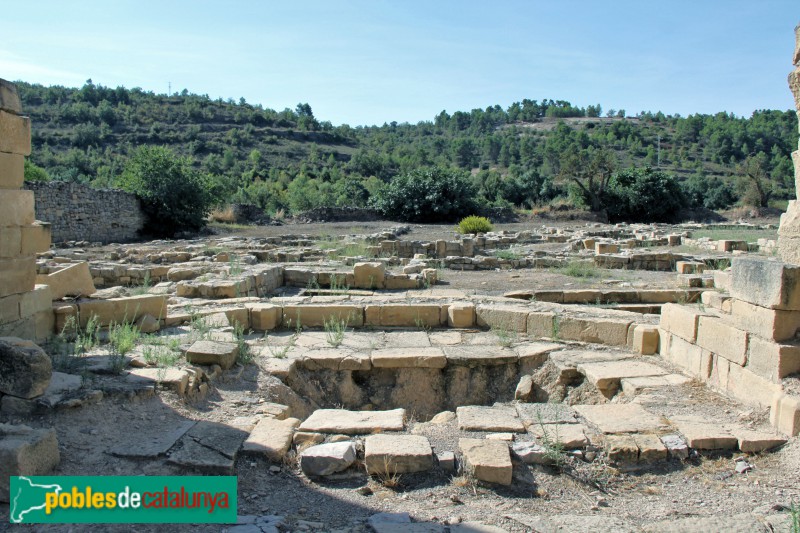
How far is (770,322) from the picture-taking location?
4.69 metres

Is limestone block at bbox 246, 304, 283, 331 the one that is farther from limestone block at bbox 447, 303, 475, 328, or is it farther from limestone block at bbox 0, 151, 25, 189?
limestone block at bbox 0, 151, 25, 189

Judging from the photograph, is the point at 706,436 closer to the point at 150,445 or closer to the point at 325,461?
the point at 325,461

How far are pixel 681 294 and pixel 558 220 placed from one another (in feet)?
78.7

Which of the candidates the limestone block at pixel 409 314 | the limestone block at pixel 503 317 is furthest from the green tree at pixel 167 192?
the limestone block at pixel 503 317

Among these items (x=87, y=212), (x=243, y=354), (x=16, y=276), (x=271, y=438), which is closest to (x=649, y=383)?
(x=271, y=438)

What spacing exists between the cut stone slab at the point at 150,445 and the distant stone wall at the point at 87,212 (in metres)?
19.0

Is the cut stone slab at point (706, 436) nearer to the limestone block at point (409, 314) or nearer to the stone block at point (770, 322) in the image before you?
the stone block at point (770, 322)

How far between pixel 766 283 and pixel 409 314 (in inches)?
163

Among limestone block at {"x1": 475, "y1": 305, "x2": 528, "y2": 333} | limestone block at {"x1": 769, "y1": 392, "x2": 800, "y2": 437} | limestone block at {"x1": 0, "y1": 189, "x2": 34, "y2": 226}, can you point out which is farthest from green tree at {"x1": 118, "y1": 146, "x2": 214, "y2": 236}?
limestone block at {"x1": 769, "y1": 392, "x2": 800, "y2": 437}

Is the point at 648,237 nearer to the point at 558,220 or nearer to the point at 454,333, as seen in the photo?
the point at 558,220

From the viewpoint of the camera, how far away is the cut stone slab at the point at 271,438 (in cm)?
388

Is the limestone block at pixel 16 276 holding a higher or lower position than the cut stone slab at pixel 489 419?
higher

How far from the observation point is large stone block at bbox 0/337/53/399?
393 centimetres

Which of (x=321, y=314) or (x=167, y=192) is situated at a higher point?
(x=167, y=192)
